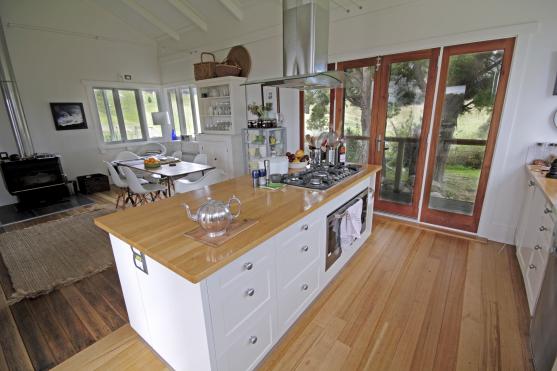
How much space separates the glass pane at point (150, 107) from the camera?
6.23m

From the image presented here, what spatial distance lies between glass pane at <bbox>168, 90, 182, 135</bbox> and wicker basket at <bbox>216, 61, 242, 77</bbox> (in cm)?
245

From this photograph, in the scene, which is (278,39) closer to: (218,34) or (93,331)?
(218,34)

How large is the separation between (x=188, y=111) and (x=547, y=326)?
259 inches

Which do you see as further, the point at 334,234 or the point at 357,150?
the point at 357,150

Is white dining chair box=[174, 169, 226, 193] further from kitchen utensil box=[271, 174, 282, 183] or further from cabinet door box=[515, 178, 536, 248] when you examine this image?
cabinet door box=[515, 178, 536, 248]

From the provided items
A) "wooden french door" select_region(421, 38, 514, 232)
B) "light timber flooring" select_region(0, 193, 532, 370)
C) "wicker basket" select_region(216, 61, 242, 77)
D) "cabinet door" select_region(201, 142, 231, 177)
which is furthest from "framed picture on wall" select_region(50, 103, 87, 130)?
"wooden french door" select_region(421, 38, 514, 232)

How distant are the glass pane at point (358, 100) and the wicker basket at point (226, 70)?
1.97 meters

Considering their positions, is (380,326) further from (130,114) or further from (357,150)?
(130,114)

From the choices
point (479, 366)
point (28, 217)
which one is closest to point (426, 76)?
point (479, 366)

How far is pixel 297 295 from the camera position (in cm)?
175

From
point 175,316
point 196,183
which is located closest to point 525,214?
point 175,316

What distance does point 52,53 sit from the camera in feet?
15.5

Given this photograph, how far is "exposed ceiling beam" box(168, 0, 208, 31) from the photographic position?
14.7 feet

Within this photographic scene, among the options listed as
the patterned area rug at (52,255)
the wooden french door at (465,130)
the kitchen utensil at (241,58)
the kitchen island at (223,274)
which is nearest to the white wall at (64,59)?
the patterned area rug at (52,255)
